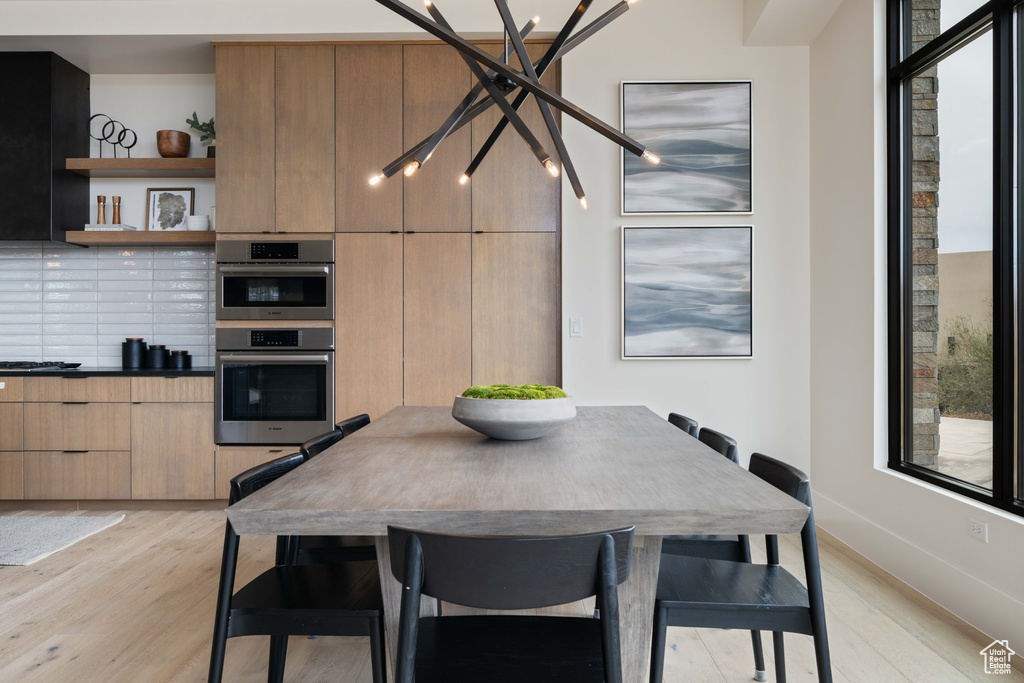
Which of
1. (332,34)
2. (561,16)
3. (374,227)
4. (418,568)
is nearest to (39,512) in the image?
(374,227)

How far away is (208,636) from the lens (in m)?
2.20

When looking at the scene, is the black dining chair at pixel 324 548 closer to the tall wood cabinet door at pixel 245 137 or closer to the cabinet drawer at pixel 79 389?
the tall wood cabinet door at pixel 245 137

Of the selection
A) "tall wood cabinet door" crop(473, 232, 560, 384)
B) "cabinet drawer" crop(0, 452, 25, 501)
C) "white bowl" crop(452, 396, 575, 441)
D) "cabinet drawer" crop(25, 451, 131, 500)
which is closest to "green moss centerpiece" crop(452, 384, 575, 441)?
"white bowl" crop(452, 396, 575, 441)

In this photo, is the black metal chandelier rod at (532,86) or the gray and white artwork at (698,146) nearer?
the black metal chandelier rod at (532,86)

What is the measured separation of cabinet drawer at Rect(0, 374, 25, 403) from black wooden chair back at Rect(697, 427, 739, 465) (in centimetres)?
403

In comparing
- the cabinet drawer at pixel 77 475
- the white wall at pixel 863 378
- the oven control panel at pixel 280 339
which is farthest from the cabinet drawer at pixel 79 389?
the white wall at pixel 863 378

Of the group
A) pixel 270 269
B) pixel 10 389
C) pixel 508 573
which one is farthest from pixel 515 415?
pixel 10 389

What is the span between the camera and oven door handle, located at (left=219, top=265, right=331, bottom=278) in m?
3.77

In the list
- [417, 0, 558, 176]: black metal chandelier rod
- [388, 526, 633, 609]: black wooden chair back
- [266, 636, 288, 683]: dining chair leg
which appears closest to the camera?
[388, 526, 633, 609]: black wooden chair back

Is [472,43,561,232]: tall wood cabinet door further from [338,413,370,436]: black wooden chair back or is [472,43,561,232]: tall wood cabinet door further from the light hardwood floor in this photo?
the light hardwood floor

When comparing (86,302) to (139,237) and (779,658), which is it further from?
(779,658)

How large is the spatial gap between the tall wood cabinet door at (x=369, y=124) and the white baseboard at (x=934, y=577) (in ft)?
9.93

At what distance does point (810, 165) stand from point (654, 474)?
2.98m

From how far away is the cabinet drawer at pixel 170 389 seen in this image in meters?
3.79
